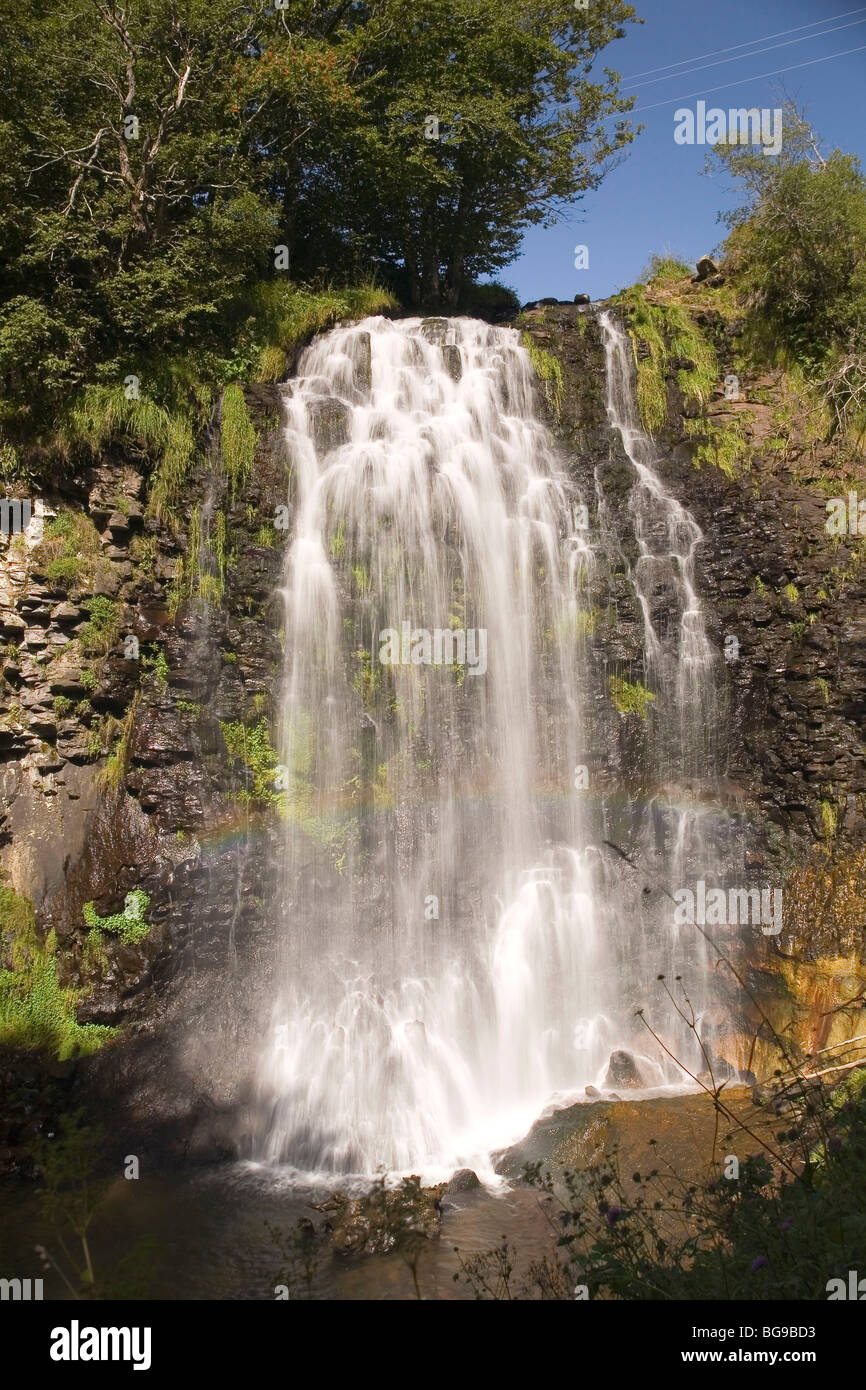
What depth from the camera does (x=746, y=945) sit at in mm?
11172

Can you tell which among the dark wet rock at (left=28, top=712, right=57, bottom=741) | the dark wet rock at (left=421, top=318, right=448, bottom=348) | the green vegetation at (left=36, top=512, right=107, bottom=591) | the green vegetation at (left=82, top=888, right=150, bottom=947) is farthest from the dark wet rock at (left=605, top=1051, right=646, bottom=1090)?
the dark wet rock at (left=421, top=318, right=448, bottom=348)

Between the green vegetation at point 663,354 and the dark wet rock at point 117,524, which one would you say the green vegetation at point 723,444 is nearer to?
the green vegetation at point 663,354

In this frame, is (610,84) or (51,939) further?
(610,84)

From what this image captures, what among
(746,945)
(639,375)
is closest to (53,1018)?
(746,945)

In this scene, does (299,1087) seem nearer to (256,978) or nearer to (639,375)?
(256,978)

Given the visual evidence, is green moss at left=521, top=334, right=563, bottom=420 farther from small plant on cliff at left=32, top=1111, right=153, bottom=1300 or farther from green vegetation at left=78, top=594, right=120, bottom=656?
small plant on cliff at left=32, top=1111, right=153, bottom=1300

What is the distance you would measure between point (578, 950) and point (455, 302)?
577 inches

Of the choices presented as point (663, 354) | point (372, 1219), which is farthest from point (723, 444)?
point (372, 1219)

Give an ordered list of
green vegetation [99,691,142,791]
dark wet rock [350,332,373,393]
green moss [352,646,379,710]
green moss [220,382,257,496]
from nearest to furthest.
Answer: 1. green vegetation [99,691,142,791]
2. green moss [352,646,379,710]
3. green moss [220,382,257,496]
4. dark wet rock [350,332,373,393]

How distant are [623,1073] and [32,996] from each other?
22.2ft

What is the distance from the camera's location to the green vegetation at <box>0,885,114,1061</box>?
391 inches

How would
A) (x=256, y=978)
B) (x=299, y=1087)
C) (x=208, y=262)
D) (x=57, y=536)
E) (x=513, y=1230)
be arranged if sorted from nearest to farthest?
(x=513, y=1230) < (x=299, y=1087) < (x=256, y=978) < (x=57, y=536) < (x=208, y=262)

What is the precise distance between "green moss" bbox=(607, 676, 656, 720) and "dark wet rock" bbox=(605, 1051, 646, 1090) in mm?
Result: 4388

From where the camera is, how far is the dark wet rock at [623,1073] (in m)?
10.2
